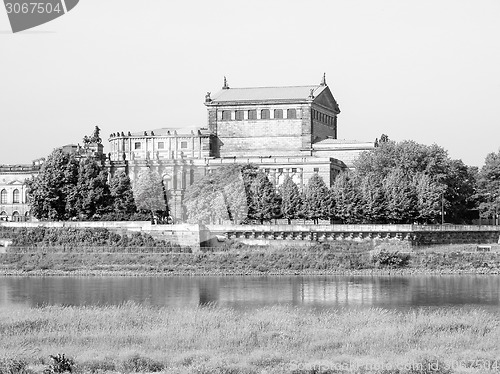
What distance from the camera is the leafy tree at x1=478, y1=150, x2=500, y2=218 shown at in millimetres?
106562

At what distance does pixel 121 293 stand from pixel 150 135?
6464 centimetres

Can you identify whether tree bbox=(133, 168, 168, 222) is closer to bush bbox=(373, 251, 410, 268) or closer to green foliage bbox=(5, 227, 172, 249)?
green foliage bbox=(5, 227, 172, 249)

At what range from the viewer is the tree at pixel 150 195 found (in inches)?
4130

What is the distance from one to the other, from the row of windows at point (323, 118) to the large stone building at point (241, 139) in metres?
0.12

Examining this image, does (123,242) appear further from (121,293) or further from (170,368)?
(170,368)

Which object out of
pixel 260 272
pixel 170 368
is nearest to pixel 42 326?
pixel 170 368

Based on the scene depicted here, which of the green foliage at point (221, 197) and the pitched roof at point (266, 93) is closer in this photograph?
the green foliage at point (221, 197)

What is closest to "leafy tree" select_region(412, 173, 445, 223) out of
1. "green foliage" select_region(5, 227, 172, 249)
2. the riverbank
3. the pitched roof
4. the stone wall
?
the riverbank

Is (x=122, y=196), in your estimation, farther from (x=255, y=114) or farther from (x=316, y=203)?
(x=255, y=114)

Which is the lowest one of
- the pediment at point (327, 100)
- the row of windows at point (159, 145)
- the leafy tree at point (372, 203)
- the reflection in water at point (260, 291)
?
the reflection in water at point (260, 291)

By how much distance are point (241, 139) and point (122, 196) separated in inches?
1130

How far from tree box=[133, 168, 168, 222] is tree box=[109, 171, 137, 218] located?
2.46 m

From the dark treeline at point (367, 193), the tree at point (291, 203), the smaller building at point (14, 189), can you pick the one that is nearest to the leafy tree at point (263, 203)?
the dark treeline at point (367, 193)

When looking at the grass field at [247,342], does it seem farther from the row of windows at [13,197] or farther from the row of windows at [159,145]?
the row of windows at [13,197]
